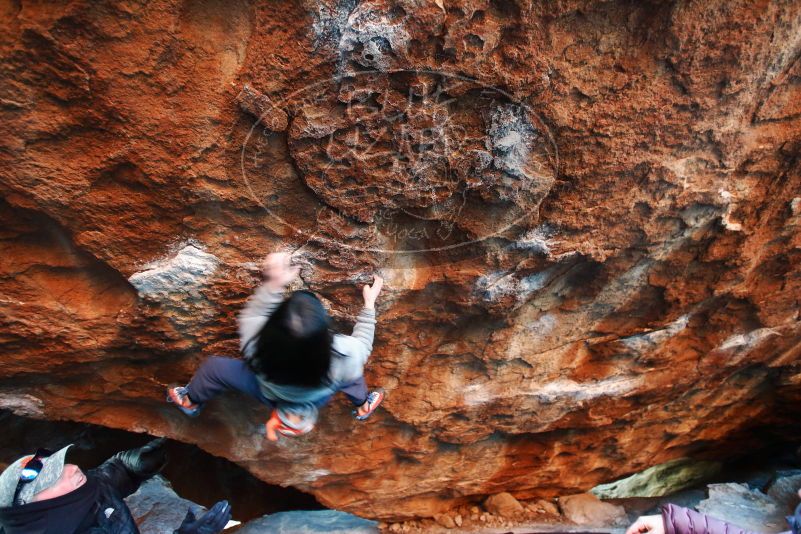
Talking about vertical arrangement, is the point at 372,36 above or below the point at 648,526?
above

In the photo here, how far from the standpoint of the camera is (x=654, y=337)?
2438 mm

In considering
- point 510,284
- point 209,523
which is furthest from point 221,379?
point 510,284

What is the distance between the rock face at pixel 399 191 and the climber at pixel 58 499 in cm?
34

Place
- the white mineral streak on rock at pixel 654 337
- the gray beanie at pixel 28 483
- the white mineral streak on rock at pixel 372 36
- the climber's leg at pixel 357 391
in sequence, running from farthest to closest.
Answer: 1. the white mineral streak on rock at pixel 654 337
2. the climber's leg at pixel 357 391
3. the gray beanie at pixel 28 483
4. the white mineral streak on rock at pixel 372 36

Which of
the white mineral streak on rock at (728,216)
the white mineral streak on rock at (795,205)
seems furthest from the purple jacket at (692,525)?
the white mineral streak on rock at (795,205)

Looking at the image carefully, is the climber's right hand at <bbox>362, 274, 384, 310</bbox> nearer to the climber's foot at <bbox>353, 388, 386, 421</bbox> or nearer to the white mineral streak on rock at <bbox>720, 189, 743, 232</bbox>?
the climber's foot at <bbox>353, 388, 386, 421</bbox>

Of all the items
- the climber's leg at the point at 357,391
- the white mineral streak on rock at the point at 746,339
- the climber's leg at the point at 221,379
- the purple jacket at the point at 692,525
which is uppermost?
the white mineral streak on rock at the point at 746,339

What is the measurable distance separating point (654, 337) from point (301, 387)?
6.14ft

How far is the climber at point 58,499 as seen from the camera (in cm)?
165

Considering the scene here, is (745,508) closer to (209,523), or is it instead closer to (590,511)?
(590,511)

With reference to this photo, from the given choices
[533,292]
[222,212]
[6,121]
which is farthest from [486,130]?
[6,121]

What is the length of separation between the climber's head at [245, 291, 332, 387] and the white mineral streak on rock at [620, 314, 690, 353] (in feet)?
5.63

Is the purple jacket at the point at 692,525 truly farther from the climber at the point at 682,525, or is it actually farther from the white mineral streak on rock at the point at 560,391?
the white mineral streak on rock at the point at 560,391

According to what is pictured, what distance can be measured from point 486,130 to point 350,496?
92.4 inches
